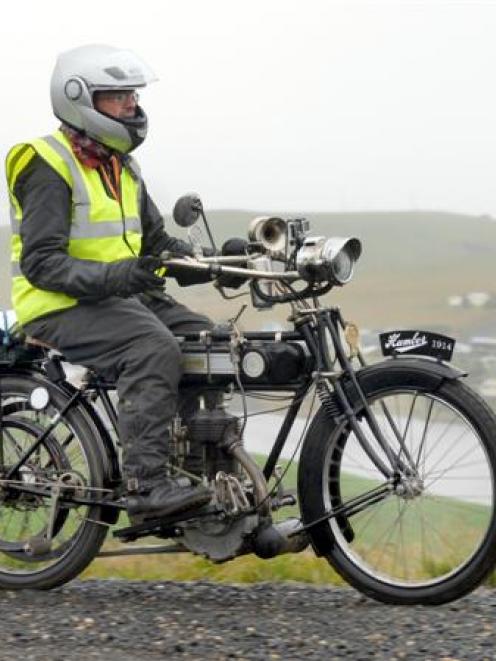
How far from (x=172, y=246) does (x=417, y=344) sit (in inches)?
53.4

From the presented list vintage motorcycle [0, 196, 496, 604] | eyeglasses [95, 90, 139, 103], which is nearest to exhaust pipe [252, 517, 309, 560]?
vintage motorcycle [0, 196, 496, 604]

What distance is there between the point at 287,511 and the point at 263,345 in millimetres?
732

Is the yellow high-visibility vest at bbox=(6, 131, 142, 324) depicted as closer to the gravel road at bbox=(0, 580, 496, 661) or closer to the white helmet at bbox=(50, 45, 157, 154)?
the white helmet at bbox=(50, 45, 157, 154)

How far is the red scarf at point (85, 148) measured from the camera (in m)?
7.01

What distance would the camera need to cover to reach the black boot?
689 centimetres

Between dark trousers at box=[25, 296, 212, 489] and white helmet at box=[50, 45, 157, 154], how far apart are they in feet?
2.26

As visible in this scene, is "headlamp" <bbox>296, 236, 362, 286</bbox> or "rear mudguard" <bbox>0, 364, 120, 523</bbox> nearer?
"headlamp" <bbox>296, 236, 362, 286</bbox>

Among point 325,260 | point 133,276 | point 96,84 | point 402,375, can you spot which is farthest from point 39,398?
point 402,375

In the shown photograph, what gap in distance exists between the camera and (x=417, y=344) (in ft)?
22.5

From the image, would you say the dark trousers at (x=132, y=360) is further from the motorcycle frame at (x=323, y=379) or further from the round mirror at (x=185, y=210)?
the round mirror at (x=185, y=210)

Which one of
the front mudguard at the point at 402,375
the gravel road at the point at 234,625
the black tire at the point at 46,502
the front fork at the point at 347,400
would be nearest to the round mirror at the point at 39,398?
the black tire at the point at 46,502

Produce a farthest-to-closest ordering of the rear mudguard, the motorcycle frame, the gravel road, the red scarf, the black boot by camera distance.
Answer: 1. the rear mudguard
2. the red scarf
3. the black boot
4. the motorcycle frame
5. the gravel road

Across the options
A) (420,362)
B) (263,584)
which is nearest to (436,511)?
(420,362)

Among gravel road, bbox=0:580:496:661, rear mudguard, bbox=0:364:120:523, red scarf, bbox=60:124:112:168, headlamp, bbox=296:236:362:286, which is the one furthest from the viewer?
rear mudguard, bbox=0:364:120:523
